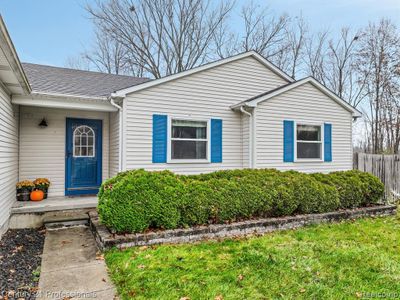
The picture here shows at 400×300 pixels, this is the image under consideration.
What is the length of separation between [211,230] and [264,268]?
1.54 meters

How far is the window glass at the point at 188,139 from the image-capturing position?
7637 millimetres

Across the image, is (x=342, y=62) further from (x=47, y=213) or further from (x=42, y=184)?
(x=47, y=213)

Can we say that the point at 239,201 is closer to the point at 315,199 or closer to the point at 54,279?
the point at 315,199

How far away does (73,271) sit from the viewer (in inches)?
145

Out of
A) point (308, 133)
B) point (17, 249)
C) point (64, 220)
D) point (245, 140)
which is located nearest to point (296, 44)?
point (308, 133)

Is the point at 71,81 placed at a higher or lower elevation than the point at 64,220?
higher

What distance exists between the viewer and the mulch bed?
3.25m

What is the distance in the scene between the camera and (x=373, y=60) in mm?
17297

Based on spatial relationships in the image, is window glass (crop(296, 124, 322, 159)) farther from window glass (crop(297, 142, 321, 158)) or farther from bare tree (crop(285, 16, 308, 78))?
bare tree (crop(285, 16, 308, 78))

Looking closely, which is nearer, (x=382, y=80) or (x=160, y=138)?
(x=160, y=138)

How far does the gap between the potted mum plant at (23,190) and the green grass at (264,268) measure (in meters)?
3.97

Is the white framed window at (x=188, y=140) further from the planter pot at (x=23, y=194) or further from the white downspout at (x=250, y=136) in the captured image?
the planter pot at (x=23, y=194)

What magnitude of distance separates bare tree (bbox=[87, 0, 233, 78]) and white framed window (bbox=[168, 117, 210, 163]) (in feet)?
39.9

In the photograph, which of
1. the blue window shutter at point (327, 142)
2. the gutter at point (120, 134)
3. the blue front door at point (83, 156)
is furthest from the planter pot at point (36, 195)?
the blue window shutter at point (327, 142)
